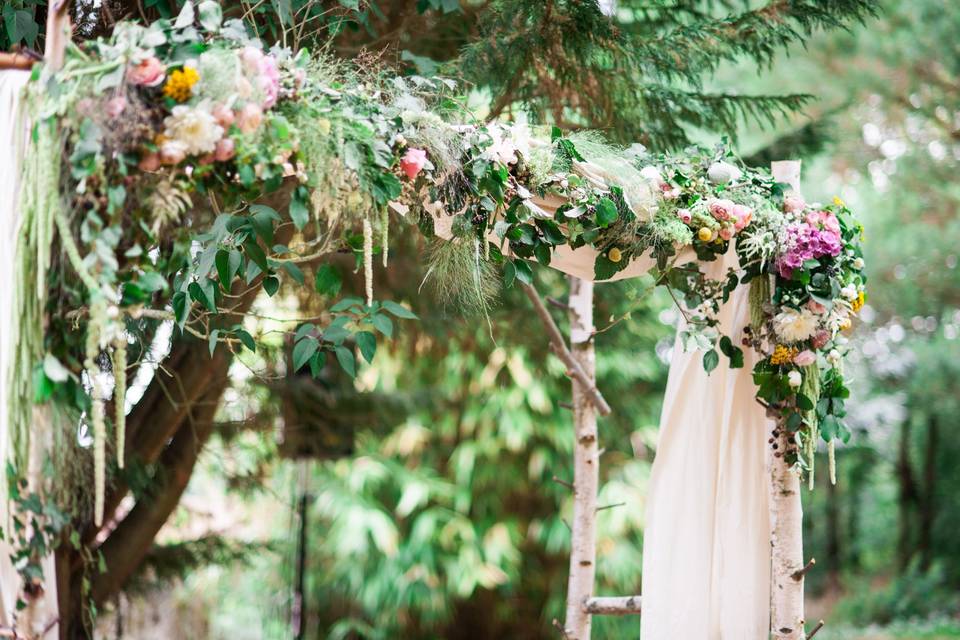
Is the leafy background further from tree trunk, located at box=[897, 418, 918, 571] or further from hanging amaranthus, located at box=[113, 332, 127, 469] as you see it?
hanging amaranthus, located at box=[113, 332, 127, 469]

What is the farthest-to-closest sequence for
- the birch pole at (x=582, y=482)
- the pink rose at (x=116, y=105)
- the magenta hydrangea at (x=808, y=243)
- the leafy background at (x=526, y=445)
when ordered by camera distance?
1. the leafy background at (x=526, y=445)
2. the birch pole at (x=582, y=482)
3. the magenta hydrangea at (x=808, y=243)
4. the pink rose at (x=116, y=105)

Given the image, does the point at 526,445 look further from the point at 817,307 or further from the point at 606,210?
the point at 606,210

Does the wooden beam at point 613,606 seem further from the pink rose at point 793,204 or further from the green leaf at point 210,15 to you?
the green leaf at point 210,15

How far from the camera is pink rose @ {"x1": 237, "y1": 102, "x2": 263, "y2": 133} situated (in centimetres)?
158

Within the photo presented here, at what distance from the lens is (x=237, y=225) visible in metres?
2.06

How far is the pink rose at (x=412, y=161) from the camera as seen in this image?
1854mm

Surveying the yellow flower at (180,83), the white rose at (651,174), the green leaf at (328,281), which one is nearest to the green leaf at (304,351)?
the green leaf at (328,281)

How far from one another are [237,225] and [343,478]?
14.5 feet

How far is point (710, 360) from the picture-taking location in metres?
2.26

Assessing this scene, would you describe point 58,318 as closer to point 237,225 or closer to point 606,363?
point 237,225

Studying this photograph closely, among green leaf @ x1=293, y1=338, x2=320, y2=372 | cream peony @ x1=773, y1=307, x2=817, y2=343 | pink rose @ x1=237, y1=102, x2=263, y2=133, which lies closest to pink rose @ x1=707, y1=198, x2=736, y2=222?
cream peony @ x1=773, y1=307, x2=817, y2=343

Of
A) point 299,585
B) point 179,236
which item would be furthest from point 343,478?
point 179,236

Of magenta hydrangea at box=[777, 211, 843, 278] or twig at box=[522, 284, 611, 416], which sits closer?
magenta hydrangea at box=[777, 211, 843, 278]

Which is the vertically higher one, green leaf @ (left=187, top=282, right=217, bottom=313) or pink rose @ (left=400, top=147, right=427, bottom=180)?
pink rose @ (left=400, top=147, right=427, bottom=180)
